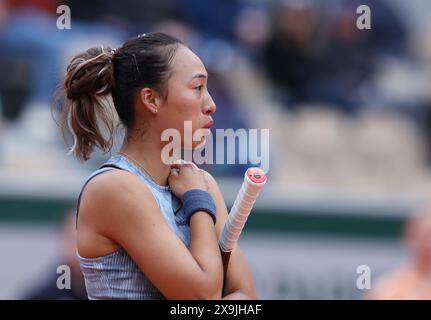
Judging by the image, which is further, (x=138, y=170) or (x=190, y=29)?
(x=190, y=29)

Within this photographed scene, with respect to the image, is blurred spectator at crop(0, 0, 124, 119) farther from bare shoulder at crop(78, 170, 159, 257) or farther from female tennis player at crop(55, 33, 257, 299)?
bare shoulder at crop(78, 170, 159, 257)

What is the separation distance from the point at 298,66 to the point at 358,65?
43 centimetres

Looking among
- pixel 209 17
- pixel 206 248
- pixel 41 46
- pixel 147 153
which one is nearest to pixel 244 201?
pixel 206 248

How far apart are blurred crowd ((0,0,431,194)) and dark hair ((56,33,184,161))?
407 cm

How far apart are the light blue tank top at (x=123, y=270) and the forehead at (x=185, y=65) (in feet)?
0.79

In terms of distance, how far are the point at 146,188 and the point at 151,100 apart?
204 millimetres

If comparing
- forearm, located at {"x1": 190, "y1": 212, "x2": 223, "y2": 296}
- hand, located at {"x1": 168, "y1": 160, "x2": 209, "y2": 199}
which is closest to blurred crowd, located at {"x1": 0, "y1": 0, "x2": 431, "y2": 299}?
hand, located at {"x1": 168, "y1": 160, "x2": 209, "y2": 199}

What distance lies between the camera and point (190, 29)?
6.84 meters

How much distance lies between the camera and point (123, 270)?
2.29 metres

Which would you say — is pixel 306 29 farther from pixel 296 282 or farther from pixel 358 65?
pixel 296 282

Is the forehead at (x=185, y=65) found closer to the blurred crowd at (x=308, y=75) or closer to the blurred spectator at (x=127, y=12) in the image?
the blurred crowd at (x=308, y=75)

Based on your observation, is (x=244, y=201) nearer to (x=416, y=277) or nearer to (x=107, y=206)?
(x=107, y=206)

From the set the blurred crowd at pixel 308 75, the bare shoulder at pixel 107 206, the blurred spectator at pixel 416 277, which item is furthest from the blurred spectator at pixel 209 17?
the bare shoulder at pixel 107 206
